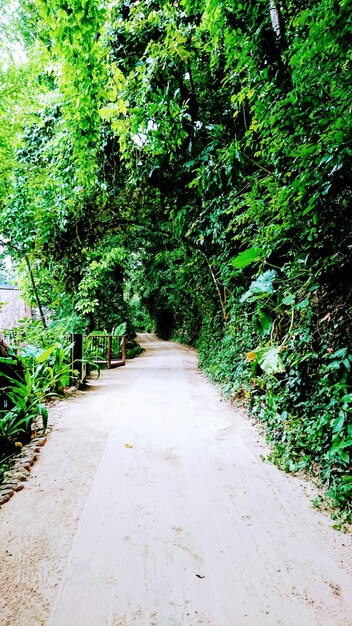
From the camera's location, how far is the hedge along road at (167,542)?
4.66ft

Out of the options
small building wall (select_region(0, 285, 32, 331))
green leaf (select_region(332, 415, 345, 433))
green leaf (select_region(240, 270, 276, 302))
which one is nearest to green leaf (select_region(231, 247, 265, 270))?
green leaf (select_region(240, 270, 276, 302))

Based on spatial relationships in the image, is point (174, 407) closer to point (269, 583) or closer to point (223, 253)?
point (223, 253)

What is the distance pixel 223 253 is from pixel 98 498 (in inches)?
178

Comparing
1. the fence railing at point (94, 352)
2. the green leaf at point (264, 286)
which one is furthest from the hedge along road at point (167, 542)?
the fence railing at point (94, 352)

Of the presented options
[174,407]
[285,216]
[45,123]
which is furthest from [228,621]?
[45,123]

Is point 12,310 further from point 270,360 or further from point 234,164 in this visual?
point 270,360

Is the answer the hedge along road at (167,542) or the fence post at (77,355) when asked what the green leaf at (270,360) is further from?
the fence post at (77,355)

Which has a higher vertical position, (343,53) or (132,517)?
(343,53)

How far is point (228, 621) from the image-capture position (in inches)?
53.4

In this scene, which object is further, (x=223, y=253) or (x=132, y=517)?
(x=223, y=253)

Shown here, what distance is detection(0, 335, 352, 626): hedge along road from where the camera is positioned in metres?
1.42

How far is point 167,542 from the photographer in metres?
1.85

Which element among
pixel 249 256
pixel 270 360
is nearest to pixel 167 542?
pixel 270 360

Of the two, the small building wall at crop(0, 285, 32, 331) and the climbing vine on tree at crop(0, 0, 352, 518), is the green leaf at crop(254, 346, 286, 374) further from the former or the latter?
the small building wall at crop(0, 285, 32, 331)
